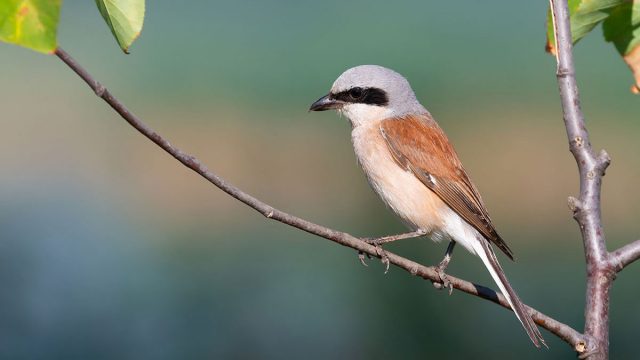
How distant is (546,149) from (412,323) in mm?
3376

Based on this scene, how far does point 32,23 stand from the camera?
4.36 ft

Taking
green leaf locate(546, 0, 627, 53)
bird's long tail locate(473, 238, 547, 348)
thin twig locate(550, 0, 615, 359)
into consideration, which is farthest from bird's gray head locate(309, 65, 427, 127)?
thin twig locate(550, 0, 615, 359)

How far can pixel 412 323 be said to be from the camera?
632 cm

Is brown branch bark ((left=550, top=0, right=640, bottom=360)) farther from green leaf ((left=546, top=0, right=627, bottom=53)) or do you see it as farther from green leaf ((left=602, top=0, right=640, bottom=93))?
green leaf ((left=602, top=0, right=640, bottom=93))

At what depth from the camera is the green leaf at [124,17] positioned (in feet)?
5.02

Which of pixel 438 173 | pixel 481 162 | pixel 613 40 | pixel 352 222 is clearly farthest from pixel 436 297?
pixel 613 40

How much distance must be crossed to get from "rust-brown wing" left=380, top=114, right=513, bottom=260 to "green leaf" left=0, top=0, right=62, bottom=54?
224 centimetres

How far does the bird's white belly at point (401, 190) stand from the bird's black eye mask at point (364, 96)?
0.60 ft

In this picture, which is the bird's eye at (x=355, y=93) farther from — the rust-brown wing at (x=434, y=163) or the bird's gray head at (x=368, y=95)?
the rust-brown wing at (x=434, y=163)

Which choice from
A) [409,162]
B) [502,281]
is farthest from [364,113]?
[502,281]

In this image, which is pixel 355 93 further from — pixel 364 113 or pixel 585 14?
pixel 585 14

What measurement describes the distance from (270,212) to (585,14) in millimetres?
794

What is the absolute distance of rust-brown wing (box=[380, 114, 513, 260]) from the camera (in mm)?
3398

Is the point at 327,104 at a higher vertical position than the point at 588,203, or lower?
higher
